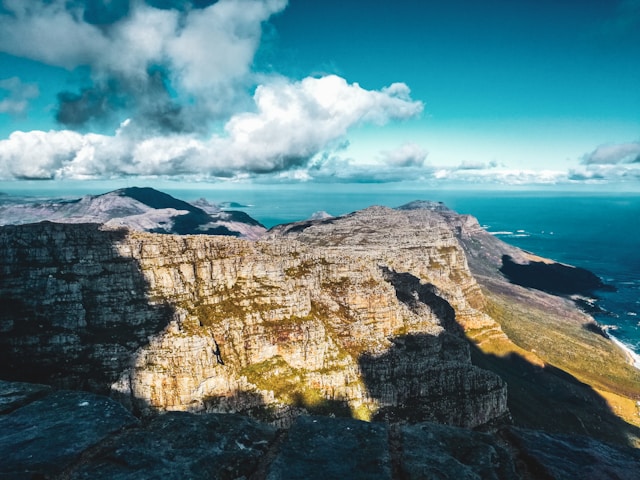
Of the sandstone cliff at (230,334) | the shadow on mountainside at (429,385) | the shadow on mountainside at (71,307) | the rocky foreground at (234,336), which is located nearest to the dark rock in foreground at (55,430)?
the rocky foreground at (234,336)

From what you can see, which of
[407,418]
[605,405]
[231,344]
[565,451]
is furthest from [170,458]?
[605,405]

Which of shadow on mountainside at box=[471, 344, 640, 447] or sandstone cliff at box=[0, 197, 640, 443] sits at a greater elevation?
sandstone cliff at box=[0, 197, 640, 443]

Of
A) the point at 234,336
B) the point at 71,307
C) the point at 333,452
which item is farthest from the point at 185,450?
the point at 71,307

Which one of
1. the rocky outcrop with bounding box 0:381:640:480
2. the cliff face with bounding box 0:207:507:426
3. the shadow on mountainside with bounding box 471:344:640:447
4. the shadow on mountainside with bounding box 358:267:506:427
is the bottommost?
the shadow on mountainside with bounding box 471:344:640:447

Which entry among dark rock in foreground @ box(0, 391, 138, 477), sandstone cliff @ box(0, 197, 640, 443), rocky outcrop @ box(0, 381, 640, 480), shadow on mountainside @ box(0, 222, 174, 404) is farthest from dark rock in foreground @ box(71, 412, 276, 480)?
shadow on mountainside @ box(0, 222, 174, 404)

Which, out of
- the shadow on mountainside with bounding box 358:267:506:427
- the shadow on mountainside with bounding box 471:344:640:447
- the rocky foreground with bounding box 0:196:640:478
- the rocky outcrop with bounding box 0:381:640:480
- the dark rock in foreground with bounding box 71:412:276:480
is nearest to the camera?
the dark rock in foreground with bounding box 71:412:276:480

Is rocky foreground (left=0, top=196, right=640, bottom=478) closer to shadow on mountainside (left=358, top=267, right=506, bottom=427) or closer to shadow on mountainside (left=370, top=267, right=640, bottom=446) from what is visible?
shadow on mountainside (left=358, top=267, right=506, bottom=427)
